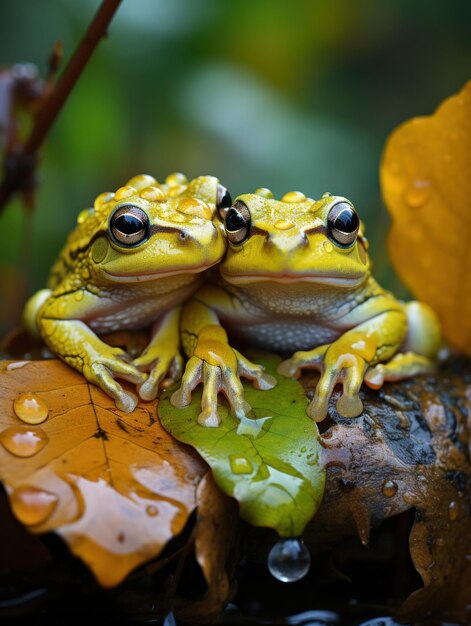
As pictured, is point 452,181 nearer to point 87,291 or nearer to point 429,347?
Result: point 429,347

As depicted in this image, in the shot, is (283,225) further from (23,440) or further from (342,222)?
(23,440)

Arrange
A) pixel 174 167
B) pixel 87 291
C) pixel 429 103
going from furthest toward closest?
pixel 429 103 < pixel 174 167 < pixel 87 291

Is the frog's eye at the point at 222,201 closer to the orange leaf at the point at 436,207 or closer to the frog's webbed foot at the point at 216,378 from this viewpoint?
the frog's webbed foot at the point at 216,378

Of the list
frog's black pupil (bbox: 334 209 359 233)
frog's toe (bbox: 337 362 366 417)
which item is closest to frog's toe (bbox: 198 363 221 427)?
frog's toe (bbox: 337 362 366 417)

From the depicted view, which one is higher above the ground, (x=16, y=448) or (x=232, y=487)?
(x=232, y=487)

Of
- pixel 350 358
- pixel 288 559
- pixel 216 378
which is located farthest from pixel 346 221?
pixel 288 559

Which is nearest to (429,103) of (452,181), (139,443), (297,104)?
(297,104)
